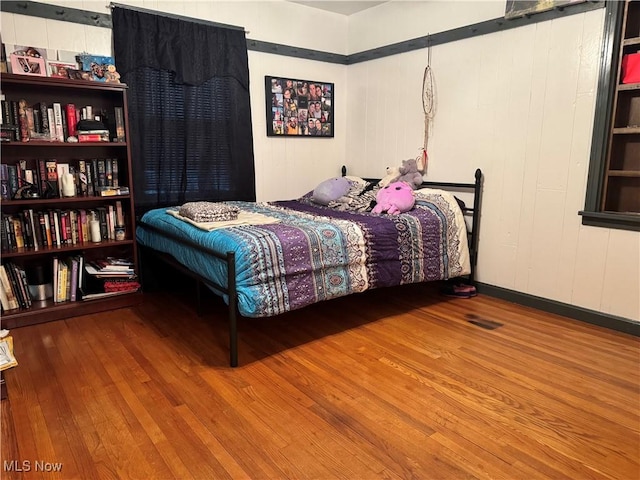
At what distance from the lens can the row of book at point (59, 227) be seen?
2.88 m

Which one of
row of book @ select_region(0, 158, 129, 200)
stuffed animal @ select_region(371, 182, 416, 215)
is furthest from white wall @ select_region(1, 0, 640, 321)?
row of book @ select_region(0, 158, 129, 200)

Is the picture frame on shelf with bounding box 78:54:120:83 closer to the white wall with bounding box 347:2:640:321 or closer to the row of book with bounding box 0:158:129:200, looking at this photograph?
the row of book with bounding box 0:158:129:200

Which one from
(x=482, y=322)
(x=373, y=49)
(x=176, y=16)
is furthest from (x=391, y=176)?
(x=176, y=16)

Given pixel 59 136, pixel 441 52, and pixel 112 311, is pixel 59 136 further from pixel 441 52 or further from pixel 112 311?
pixel 441 52

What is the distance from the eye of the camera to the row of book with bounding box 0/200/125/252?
2.88m

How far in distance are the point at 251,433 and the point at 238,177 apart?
8.31ft

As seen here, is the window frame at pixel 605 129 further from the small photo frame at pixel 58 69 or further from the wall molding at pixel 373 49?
the small photo frame at pixel 58 69

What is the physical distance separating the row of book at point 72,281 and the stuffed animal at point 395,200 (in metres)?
1.91

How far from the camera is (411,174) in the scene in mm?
3812

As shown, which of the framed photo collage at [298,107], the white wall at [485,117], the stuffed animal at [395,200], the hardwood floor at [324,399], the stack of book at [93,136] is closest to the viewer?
the hardwood floor at [324,399]

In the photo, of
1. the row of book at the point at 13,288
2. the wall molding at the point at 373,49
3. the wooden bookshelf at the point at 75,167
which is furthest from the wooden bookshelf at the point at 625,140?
the row of book at the point at 13,288

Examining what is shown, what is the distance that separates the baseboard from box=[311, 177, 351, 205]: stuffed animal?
1.35 m

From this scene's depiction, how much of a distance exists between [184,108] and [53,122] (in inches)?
37.2

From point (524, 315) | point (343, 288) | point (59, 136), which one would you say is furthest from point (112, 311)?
point (524, 315)
